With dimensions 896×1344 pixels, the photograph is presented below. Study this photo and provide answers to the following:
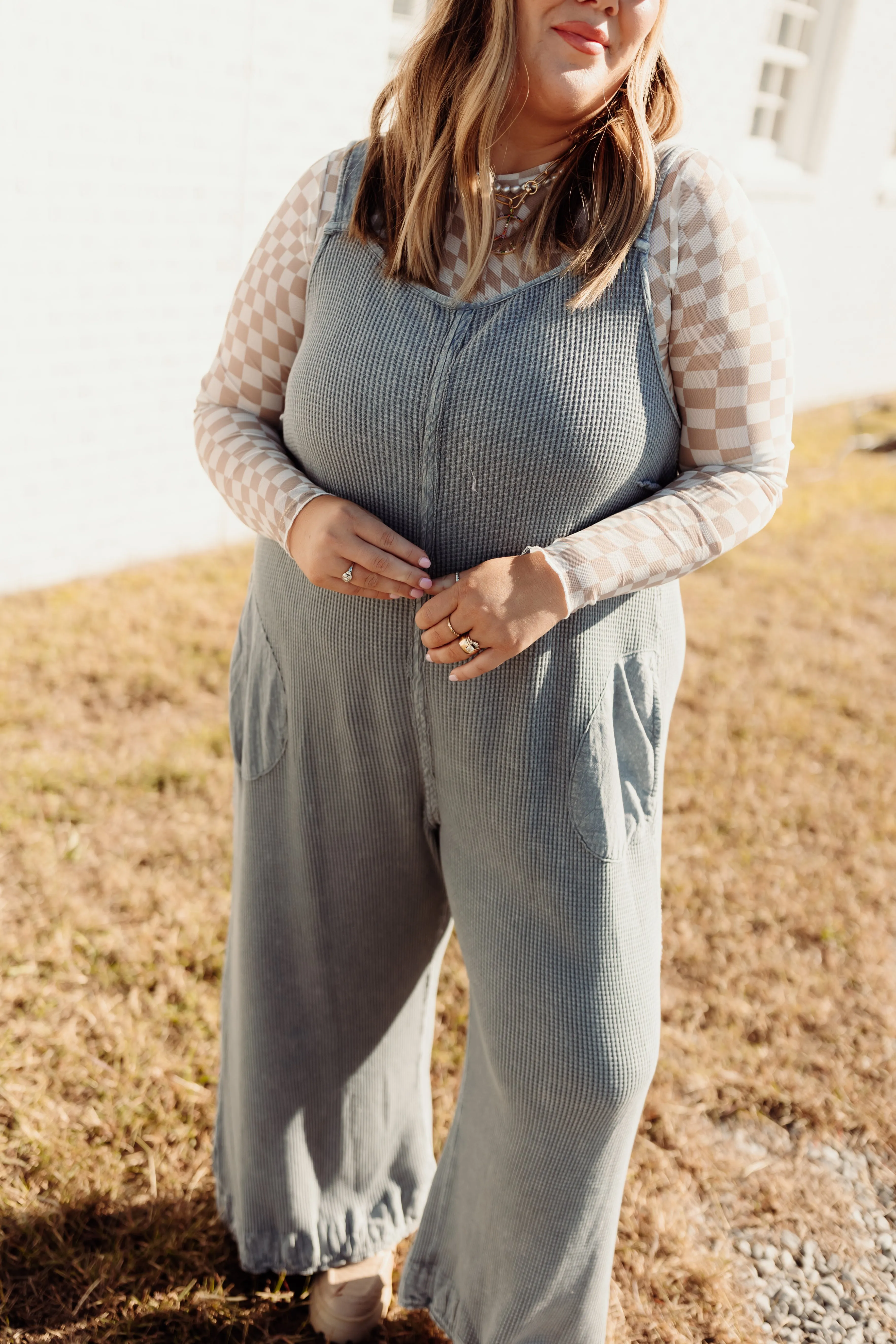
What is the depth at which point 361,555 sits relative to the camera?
135 cm

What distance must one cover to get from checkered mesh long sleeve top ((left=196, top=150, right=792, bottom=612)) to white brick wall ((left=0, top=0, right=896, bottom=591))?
3.09 metres

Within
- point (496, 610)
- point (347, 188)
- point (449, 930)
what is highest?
point (347, 188)

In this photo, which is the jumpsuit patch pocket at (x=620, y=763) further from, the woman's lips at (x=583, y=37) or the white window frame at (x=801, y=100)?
the white window frame at (x=801, y=100)

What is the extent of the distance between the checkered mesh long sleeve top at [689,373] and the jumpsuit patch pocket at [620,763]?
17 centimetres

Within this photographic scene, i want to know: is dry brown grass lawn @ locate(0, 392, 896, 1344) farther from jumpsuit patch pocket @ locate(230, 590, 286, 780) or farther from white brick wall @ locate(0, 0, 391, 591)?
jumpsuit patch pocket @ locate(230, 590, 286, 780)

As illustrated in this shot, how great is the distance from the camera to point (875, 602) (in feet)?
17.8

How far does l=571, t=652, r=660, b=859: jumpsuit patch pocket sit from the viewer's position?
1436 millimetres

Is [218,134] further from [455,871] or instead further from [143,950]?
[455,871]

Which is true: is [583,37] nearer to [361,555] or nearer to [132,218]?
[361,555]

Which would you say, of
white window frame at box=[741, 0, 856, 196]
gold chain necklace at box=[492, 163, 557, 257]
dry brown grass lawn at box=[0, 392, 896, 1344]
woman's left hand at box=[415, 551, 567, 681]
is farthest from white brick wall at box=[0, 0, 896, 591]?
white window frame at box=[741, 0, 856, 196]

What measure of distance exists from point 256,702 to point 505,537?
1.70 feet

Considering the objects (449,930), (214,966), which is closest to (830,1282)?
(449,930)

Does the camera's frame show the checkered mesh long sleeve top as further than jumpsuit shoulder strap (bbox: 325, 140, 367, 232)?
No

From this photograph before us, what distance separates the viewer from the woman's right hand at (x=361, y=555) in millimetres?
1351
